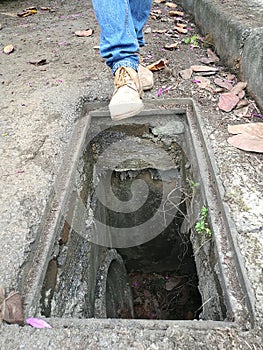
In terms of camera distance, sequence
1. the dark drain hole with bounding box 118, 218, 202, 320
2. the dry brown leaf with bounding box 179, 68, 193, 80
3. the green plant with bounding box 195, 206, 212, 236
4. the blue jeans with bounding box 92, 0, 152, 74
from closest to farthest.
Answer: the green plant with bounding box 195, 206, 212, 236
the blue jeans with bounding box 92, 0, 152, 74
the dry brown leaf with bounding box 179, 68, 193, 80
the dark drain hole with bounding box 118, 218, 202, 320

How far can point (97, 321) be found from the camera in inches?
39.8

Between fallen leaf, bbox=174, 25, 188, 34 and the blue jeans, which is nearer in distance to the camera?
the blue jeans

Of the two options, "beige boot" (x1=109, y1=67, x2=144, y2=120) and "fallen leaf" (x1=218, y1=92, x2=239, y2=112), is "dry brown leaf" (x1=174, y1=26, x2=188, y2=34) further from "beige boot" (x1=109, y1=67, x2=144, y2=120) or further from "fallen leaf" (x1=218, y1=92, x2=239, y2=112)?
"beige boot" (x1=109, y1=67, x2=144, y2=120)

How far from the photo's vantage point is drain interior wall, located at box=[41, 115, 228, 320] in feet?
4.16

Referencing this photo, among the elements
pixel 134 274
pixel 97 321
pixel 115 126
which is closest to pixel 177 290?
pixel 134 274

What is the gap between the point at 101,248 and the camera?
7.47 ft

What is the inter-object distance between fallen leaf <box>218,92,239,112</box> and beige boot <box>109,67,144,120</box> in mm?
475

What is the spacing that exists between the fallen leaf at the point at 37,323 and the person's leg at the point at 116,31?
1185mm

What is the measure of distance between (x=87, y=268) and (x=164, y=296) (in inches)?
67.4

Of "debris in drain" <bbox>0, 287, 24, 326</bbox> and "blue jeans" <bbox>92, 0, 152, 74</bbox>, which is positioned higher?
"blue jeans" <bbox>92, 0, 152, 74</bbox>

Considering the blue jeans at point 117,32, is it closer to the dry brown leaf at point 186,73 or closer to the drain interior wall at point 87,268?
the drain interior wall at point 87,268

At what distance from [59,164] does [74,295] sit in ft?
1.94

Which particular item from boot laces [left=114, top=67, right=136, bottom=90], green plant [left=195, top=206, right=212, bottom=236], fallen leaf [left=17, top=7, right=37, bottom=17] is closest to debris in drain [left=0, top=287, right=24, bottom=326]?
green plant [left=195, top=206, right=212, bottom=236]


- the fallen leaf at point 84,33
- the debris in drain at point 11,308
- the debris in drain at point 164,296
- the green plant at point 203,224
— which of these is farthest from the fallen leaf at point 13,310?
the fallen leaf at point 84,33
